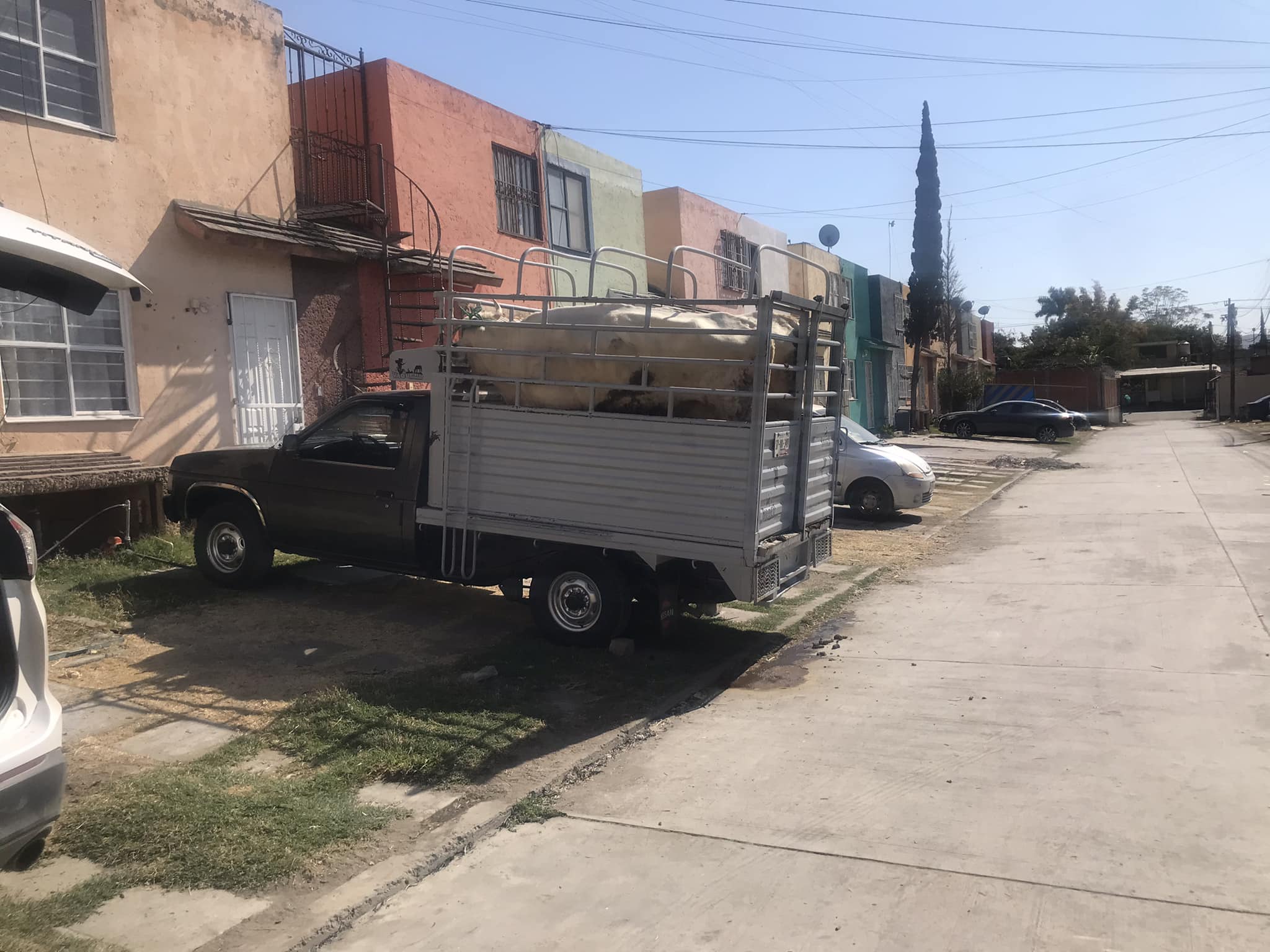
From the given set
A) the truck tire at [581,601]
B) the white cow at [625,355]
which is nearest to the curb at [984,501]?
the truck tire at [581,601]

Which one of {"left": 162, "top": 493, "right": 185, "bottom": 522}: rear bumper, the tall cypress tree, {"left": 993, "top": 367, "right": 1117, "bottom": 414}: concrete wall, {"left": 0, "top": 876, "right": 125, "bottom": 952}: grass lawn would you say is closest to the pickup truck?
{"left": 162, "top": 493, "right": 185, "bottom": 522}: rear bumper

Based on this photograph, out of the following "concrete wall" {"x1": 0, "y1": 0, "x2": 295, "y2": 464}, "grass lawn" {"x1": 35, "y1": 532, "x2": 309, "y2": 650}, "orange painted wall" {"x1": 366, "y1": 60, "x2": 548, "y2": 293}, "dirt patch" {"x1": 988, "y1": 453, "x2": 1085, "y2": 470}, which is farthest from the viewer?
"dirt patch" {"x1": 988, "y1": 453, "x2": 1085, "y2": 470}

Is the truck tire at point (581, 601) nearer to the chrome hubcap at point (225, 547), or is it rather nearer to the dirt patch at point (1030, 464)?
the chrome hubcap at point (225, 547)

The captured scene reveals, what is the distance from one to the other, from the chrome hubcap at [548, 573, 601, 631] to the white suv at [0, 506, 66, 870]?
12.5 ft

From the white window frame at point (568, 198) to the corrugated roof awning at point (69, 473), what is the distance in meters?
9.23

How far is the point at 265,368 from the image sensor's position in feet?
39.6

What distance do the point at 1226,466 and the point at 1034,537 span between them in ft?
37.1

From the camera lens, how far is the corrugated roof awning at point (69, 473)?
28.8ft

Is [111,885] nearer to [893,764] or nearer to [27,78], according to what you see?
[893,764]

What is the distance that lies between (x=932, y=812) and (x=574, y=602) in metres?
3.22

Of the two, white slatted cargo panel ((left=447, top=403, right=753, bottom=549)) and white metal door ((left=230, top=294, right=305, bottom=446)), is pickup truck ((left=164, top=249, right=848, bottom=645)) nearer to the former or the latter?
white slatted cargo panel ((left=447, top=403, right=753, bottom=549))

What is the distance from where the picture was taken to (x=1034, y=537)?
41.0 feet

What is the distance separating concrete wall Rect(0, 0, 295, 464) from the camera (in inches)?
386

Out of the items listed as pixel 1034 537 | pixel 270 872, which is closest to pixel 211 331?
pixel 270 872
